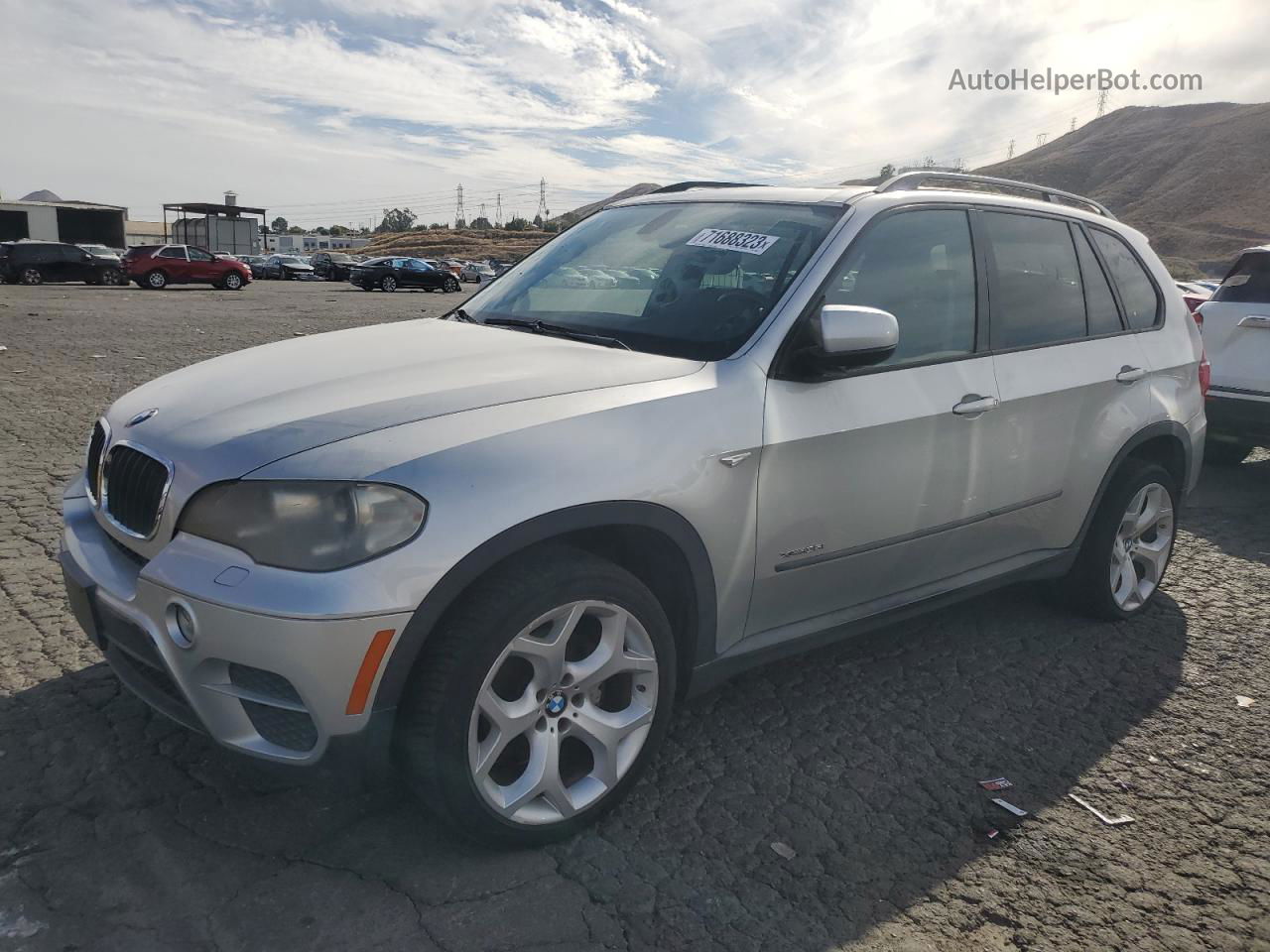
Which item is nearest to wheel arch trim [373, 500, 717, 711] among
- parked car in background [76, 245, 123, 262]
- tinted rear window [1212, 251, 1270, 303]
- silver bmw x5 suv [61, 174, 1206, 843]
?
silver bmw x5 suv [61, 174, 1206, 843]

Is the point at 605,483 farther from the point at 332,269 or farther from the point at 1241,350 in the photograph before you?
the point at 332,269

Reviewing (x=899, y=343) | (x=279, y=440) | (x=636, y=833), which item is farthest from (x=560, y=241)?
(x=636, y=833)

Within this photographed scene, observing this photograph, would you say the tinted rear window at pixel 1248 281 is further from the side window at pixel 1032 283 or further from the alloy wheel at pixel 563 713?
the alloy wheel at pixel 563 713

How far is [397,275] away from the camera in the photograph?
1641 inches

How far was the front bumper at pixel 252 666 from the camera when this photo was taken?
230 centimetres

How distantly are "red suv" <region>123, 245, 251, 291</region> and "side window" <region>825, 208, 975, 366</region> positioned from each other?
32.7 metres

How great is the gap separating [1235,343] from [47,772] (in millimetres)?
7412

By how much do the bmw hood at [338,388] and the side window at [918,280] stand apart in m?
0.75

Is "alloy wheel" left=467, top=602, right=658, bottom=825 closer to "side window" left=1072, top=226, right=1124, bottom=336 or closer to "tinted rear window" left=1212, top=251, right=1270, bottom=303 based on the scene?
"side window" left=1072, top=226, right=1124, bottom=336

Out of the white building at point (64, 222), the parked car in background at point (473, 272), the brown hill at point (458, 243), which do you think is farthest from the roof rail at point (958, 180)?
the brown hill at point (458, 243)

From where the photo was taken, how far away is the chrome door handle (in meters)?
3.54

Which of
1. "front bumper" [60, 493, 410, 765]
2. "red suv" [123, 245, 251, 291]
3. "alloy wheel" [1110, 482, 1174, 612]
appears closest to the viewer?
"front bumper" [60, 493, 410, 765]

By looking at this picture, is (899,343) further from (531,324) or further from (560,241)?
(560,241)

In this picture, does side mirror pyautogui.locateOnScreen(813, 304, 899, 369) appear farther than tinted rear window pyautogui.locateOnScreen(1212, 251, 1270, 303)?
No
